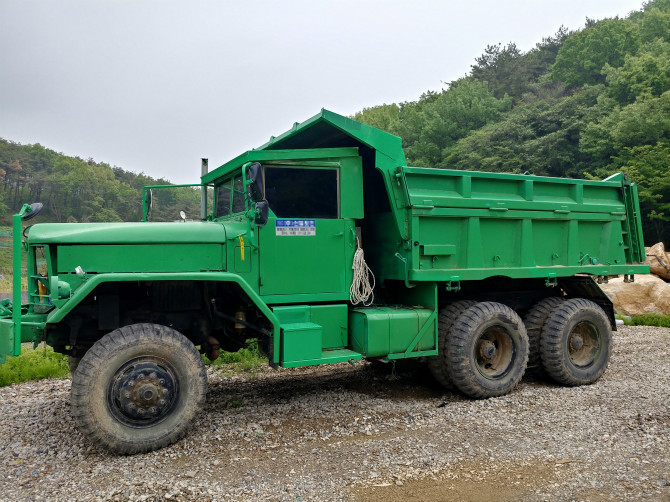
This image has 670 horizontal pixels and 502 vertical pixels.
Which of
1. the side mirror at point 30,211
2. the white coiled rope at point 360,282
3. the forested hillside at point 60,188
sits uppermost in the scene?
the forested hillside at point 60,188

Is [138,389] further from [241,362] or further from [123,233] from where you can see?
[241,362]

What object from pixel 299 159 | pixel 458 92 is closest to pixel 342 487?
pixel 299 159

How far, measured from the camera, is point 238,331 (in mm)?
5742

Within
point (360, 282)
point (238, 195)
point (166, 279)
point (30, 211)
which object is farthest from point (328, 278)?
point (30, 211)

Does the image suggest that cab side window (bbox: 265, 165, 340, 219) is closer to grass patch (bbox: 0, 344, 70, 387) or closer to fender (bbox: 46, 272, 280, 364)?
fender (bbox: 46, 272, 280, 364)

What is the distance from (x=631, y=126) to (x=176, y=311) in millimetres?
22057

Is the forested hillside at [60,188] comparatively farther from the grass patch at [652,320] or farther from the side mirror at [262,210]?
the side mirror at [262,210]

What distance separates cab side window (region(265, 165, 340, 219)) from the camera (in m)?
5.52

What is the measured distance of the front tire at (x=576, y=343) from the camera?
21.9 feet

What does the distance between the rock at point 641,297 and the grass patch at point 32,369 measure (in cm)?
1132

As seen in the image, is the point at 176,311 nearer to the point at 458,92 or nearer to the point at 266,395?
the point at 266,395

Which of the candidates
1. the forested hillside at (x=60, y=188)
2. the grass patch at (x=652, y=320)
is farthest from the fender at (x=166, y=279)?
the forested hillside at (x=60, y=188)

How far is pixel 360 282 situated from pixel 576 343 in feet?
9.90

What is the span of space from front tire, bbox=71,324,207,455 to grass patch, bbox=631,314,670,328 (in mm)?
10426
